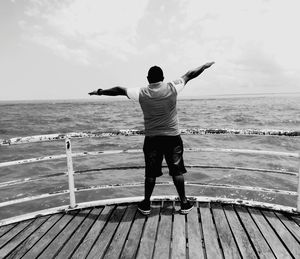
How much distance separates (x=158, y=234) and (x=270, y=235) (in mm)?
1213

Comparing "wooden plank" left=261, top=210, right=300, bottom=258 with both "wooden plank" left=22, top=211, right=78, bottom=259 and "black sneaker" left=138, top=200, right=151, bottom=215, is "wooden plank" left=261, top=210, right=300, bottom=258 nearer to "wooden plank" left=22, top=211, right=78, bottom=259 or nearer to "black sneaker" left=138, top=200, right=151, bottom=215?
"black sneaker" left=138, top=200, right=151, bottom=215

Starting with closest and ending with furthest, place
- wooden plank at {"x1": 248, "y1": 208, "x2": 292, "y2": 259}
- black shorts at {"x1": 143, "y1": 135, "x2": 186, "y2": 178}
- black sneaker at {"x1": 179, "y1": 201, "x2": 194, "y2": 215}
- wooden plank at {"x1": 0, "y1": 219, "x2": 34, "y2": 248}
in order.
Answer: wooden plank at {"x1": 248, "y1": 208, "x2": 292, "y2": 259}, wooden plank at {"x1": 0, "y1": 219, "x2": 34, "y2": 248}, black shorts at {"x1": 143, "y1": 135, "x2": 186, "y2": 178}, black sneaker at {"x1": 179, "y1": 201, "x2": 194, "y2": 215}

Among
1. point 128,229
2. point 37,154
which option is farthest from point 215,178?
point 37,154

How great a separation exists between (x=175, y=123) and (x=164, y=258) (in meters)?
1.46

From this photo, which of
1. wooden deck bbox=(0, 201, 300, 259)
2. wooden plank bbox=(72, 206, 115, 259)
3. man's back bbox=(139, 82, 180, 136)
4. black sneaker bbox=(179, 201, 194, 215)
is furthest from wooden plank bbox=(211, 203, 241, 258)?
wooden plank bbox=(72, 206, 115, 259)

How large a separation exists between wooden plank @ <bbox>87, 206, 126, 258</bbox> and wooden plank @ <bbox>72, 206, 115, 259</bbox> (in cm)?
5

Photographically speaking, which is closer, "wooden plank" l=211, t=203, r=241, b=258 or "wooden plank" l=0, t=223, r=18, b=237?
"wooden plank" l=211, t=203, r=241, b=258

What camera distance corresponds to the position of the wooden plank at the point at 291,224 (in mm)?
3078

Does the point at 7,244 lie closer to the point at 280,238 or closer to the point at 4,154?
the point at 280,238

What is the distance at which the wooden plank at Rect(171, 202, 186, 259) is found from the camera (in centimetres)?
276

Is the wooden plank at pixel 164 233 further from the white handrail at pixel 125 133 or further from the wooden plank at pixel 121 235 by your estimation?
the white handrail at pixel 125 133

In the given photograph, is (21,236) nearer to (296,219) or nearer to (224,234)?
(224,234)

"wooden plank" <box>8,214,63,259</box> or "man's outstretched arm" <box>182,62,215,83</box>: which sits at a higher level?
"man's outstretched arm" <box>182,62,215,83</box>

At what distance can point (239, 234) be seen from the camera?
307cm
